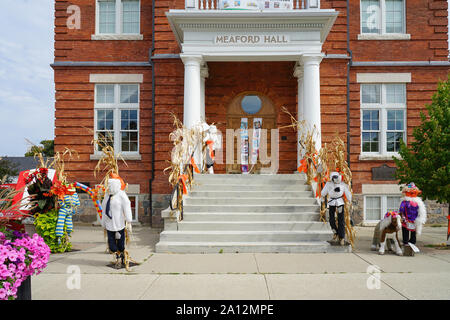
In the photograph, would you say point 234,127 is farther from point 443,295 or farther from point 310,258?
point 443,295

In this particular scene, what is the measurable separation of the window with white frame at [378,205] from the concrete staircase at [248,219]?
4.00 meters

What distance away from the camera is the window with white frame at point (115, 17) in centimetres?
1378

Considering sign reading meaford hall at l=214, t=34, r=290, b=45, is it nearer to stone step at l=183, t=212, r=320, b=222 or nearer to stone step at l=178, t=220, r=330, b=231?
stone step at l=183, t=212, r=320, b=222

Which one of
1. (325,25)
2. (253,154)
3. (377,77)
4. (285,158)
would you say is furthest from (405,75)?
(253,154)

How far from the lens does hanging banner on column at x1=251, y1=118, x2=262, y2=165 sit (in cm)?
1379

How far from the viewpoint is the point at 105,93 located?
1363cm

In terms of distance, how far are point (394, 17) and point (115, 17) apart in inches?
416

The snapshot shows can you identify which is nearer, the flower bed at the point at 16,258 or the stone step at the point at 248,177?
the flower bed at the point at 16,258

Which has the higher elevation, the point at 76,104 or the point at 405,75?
the point at 405,75

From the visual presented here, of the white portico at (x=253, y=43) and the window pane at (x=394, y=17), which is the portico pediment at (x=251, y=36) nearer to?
the white portico at (x=253, y=43)

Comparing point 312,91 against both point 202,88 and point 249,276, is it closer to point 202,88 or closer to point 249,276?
point 202,88

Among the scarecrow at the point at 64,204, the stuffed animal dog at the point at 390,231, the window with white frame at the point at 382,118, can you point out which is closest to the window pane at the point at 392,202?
the window with white frame at the point at 382,118

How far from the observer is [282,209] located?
30.2ft

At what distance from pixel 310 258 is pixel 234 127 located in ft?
24.7
